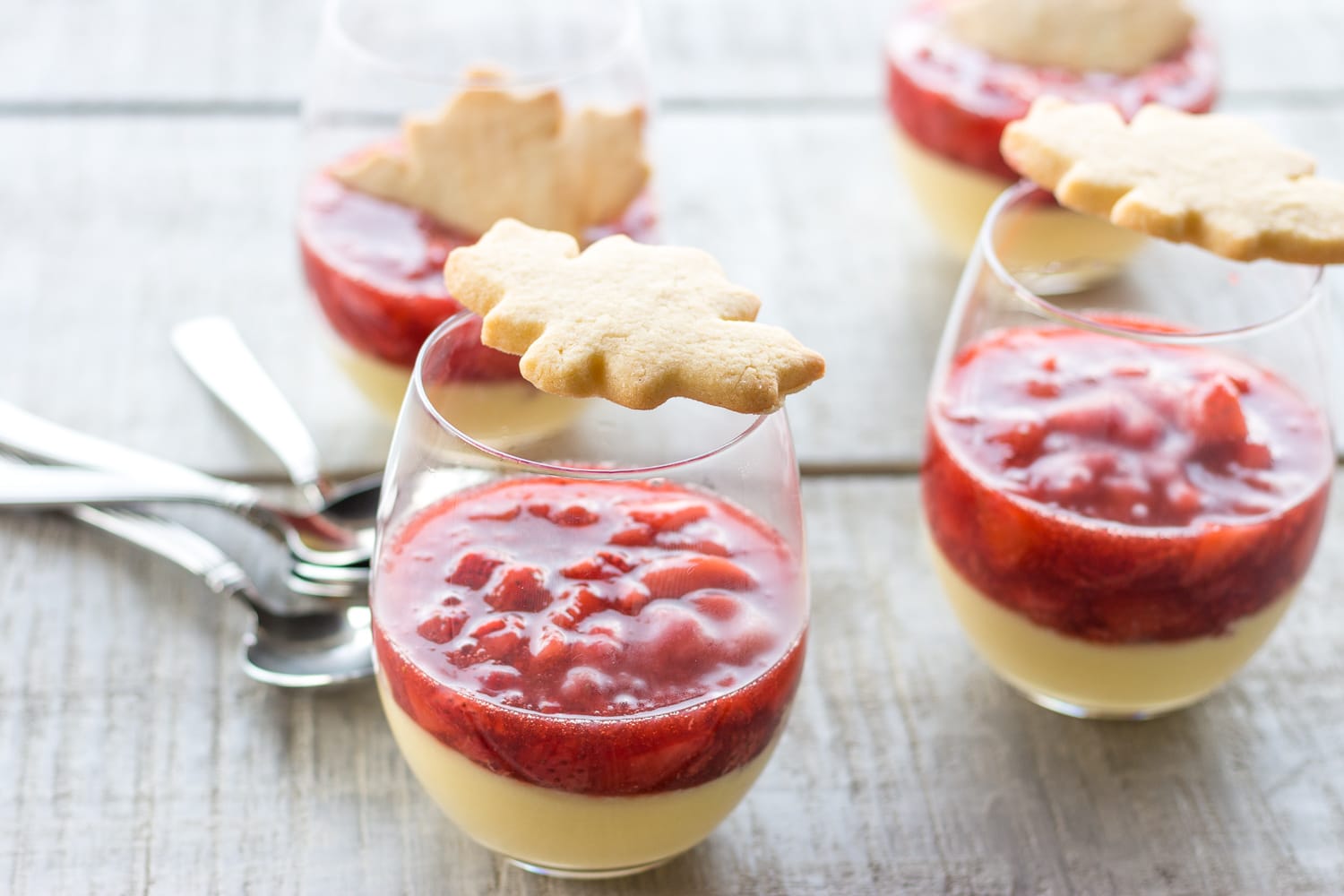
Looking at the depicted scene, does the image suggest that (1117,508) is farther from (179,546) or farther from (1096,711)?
(179,546)

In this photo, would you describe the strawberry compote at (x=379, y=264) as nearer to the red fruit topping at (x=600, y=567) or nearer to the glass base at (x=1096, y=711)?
the red fruit topping at (x=600, y=567)

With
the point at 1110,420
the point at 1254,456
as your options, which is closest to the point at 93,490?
the point at 1110,420

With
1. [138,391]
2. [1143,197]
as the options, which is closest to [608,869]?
[1143,197]

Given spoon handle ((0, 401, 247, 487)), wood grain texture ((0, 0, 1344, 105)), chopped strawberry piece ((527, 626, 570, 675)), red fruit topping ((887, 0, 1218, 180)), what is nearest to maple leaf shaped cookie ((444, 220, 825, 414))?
chopped strawberry piece ((527, 626, 570, 675))

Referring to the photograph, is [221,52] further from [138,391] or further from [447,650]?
[447,650]

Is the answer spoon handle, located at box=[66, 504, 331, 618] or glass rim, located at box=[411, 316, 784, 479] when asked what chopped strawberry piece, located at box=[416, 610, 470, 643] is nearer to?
glass rim, located at box=[411, 316, 784, 479]

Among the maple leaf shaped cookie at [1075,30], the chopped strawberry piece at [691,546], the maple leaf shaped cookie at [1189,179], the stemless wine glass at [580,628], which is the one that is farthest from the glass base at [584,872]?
the maple leaf shaped cookie at [1075,30]
